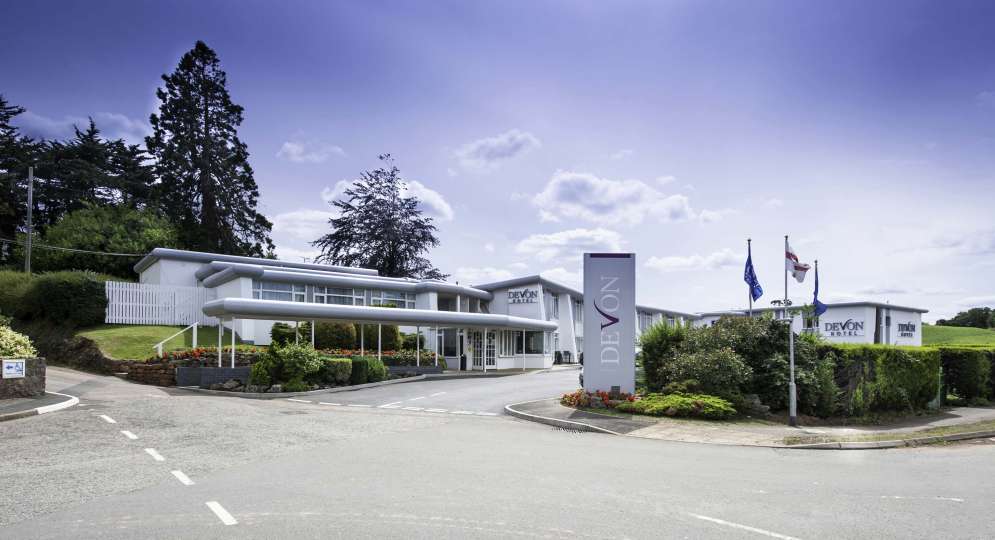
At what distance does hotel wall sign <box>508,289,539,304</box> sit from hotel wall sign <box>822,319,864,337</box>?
27593mm

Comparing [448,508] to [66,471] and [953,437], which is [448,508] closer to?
[66,471]

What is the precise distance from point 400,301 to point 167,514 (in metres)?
32.0

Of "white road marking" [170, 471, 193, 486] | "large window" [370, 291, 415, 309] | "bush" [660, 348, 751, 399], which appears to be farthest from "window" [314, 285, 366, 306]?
"white road marking" [170, 471, 193, 486]

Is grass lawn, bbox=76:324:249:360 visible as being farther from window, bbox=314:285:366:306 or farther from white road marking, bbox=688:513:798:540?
white road marking, bbox=688:513:798:540

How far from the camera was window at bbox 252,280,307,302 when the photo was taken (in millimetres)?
32031

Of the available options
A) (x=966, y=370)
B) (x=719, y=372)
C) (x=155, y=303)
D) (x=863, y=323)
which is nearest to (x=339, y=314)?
(x=155, y=303)

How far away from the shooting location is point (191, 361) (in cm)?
2497

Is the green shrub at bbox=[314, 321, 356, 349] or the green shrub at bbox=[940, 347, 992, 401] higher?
the green shrub at bbox=[314, 321, 356, 349]

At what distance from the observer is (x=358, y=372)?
2602 cm

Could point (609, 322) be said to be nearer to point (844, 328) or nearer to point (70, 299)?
point (70, 299)

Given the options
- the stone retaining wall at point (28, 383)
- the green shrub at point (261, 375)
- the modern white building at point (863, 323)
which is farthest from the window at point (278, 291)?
the modern white building at point (863, 323)

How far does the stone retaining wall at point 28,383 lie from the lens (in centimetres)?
1678

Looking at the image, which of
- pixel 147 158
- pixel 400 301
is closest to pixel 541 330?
pixel 400 301

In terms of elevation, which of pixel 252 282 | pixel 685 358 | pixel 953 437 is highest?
pixel 252 282
